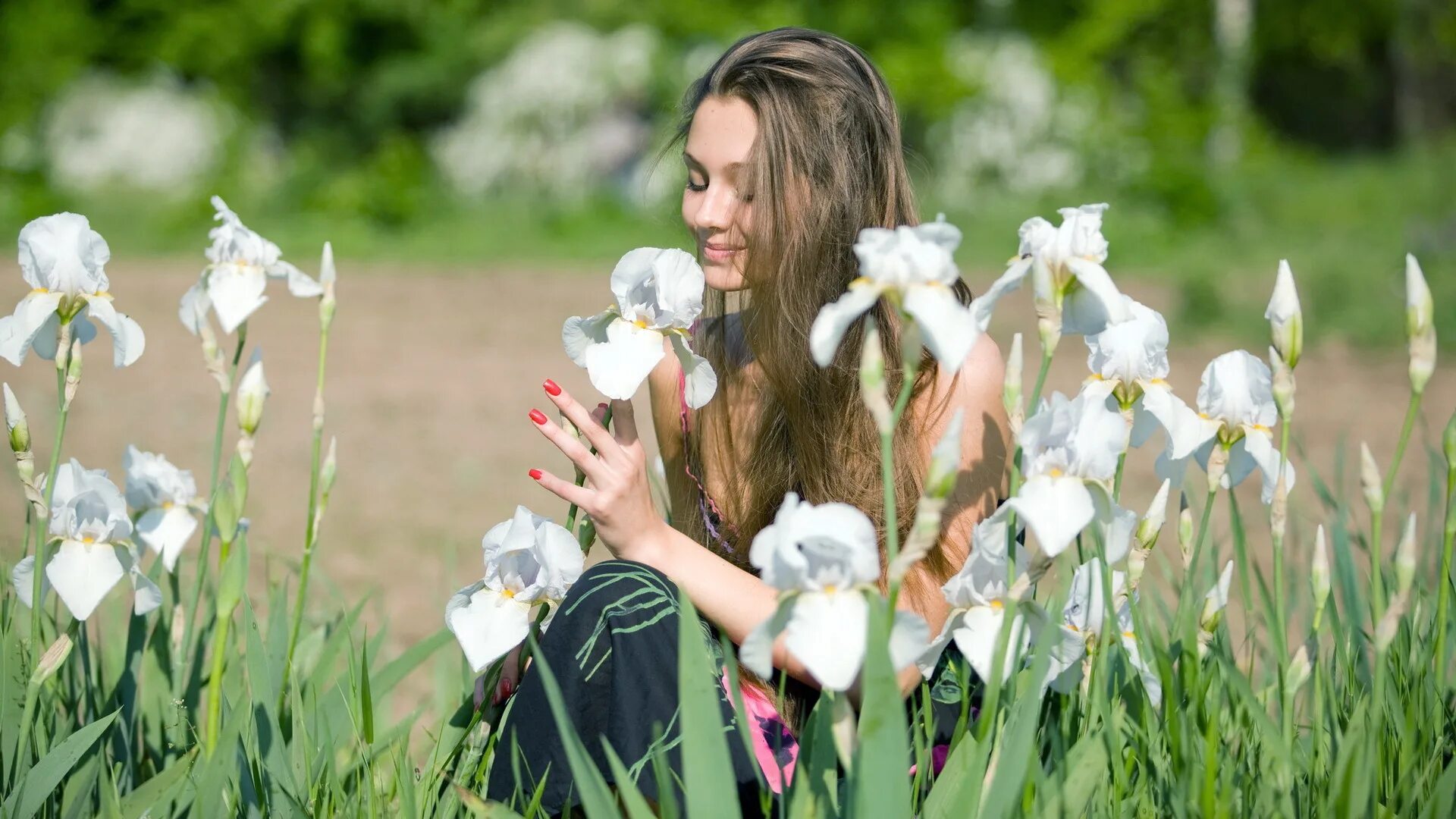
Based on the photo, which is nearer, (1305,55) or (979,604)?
(979,604)

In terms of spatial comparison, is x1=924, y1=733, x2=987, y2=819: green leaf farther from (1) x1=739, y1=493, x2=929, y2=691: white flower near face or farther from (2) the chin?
(2) the chin

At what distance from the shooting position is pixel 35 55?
1101 centimetres

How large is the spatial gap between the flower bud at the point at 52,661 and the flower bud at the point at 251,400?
0.27 metres

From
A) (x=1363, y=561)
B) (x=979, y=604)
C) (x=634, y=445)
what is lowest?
(x=1363, y=561)

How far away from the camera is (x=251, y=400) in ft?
3.62

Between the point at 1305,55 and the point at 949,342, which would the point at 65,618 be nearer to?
the point at 949,342

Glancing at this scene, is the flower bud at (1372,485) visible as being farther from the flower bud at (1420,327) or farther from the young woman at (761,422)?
the young woman at (761,422)

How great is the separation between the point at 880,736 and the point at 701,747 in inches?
5.9

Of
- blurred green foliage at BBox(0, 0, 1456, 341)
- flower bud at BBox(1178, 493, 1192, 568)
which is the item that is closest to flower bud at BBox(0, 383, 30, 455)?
flower bud at BBox(1178, 493, 1192, 568)

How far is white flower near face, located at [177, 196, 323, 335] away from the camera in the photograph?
116cm

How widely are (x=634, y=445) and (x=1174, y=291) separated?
A: 5935mm

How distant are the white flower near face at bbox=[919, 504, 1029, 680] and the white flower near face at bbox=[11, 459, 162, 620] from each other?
2.53 feet

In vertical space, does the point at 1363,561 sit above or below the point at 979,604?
below

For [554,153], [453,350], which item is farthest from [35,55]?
[453,350]
